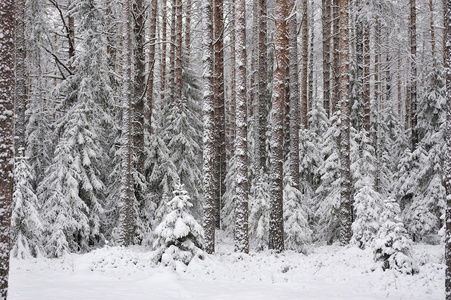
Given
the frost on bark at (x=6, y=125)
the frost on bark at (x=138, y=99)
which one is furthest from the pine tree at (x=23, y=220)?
the frost on bark at (x=6, y=125)

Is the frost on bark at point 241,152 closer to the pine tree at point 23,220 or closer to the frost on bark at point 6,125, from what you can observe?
the pine tree at point 23,220

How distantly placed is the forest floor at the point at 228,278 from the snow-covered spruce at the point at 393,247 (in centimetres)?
26

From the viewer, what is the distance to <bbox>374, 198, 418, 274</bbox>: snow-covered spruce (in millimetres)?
9969

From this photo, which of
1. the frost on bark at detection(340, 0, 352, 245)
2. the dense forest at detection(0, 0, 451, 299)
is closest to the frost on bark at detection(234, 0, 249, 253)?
the dense forest at detection(0, 0, 451, 299)

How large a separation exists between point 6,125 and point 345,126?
12.4m

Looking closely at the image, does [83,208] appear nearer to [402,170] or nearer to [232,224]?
[232,224]

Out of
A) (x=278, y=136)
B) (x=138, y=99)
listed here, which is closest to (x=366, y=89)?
(x=278, y=136)

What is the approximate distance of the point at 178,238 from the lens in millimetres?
10906

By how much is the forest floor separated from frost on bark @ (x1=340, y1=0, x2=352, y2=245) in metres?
2.12

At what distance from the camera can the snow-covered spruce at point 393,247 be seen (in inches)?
392

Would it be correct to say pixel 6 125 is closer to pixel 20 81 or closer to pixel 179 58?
pixel 20 81

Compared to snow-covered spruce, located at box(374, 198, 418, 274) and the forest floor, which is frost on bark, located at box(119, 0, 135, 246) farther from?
snow-covered spruce, located at box(374, 198, 418, 274)

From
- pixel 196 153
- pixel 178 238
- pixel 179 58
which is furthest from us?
pixel 196 153

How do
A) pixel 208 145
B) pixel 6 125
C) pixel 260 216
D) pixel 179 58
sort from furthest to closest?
1. pixel 179 58
2. pixel 260 216
3. pixel 208 145
4. pixel 6 125
